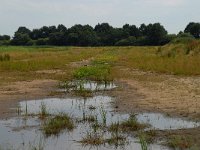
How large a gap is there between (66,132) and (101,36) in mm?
100702

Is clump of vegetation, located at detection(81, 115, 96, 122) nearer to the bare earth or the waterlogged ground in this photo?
the waterlogged ground

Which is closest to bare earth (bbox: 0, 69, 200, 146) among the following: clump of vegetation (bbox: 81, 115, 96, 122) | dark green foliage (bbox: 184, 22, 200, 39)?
clump of vegetation (bbox: 81, 115, 96, 122)

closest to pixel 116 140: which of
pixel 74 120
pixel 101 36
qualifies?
pixel 74 120

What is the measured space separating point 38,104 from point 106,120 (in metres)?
3.89

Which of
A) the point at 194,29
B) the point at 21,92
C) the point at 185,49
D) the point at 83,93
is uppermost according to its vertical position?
the point at 194,29

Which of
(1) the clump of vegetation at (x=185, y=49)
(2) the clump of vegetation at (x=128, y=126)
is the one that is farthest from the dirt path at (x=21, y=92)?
(1) the clump of vegetation at (x=185, y=49)

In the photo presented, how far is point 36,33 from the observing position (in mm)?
119312

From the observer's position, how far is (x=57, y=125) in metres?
10.9

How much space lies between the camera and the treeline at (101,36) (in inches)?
3708

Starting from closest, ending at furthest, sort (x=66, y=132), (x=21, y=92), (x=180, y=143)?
(x=180, y=143) → (x=66, y=132) → (x=21, y=92)

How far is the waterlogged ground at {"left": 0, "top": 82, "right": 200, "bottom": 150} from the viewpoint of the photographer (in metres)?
9.34

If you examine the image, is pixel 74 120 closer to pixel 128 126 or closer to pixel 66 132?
pixel 66 132

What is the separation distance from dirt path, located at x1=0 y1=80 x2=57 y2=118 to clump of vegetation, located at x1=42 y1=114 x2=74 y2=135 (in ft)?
7.22

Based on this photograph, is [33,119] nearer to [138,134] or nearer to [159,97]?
[138,134]
